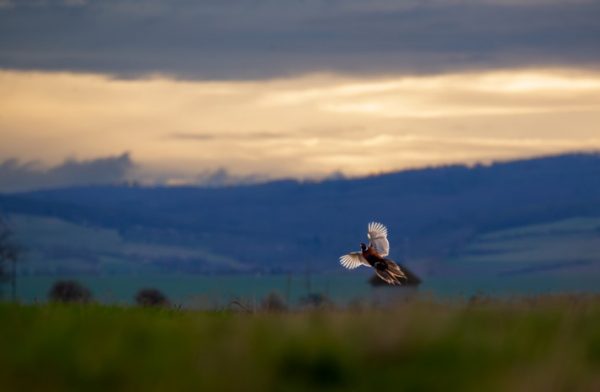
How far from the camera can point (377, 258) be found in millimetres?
22891

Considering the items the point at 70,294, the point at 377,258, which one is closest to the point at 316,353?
the point at 377,258

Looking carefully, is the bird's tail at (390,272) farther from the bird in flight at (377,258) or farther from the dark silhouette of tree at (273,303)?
the dark silhouette of tree at (273,303)

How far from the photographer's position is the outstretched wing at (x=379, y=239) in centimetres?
2320

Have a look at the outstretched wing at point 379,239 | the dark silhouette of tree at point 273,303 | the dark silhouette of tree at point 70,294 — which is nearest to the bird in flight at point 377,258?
the outstretched wing at point 379,239

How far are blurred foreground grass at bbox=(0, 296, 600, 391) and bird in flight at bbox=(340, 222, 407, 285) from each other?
6.73 metres

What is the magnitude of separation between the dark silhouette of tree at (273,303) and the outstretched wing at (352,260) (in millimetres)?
1183

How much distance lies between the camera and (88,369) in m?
11.7

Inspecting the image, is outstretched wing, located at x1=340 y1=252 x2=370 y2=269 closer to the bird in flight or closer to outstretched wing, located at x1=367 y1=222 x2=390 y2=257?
the bird in flight

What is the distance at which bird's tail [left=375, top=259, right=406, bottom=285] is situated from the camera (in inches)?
871

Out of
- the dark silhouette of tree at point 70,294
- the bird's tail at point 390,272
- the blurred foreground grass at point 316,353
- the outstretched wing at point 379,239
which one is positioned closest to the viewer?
the blurred foreground grass at point 316,353

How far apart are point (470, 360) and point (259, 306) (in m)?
8.34

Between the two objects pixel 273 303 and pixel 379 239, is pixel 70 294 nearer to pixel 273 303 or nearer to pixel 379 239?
pixel 379 239

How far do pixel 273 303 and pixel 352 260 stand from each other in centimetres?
162

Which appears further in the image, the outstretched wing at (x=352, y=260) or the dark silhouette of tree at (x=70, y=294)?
the outstretched wing at (x=352, y=260)
